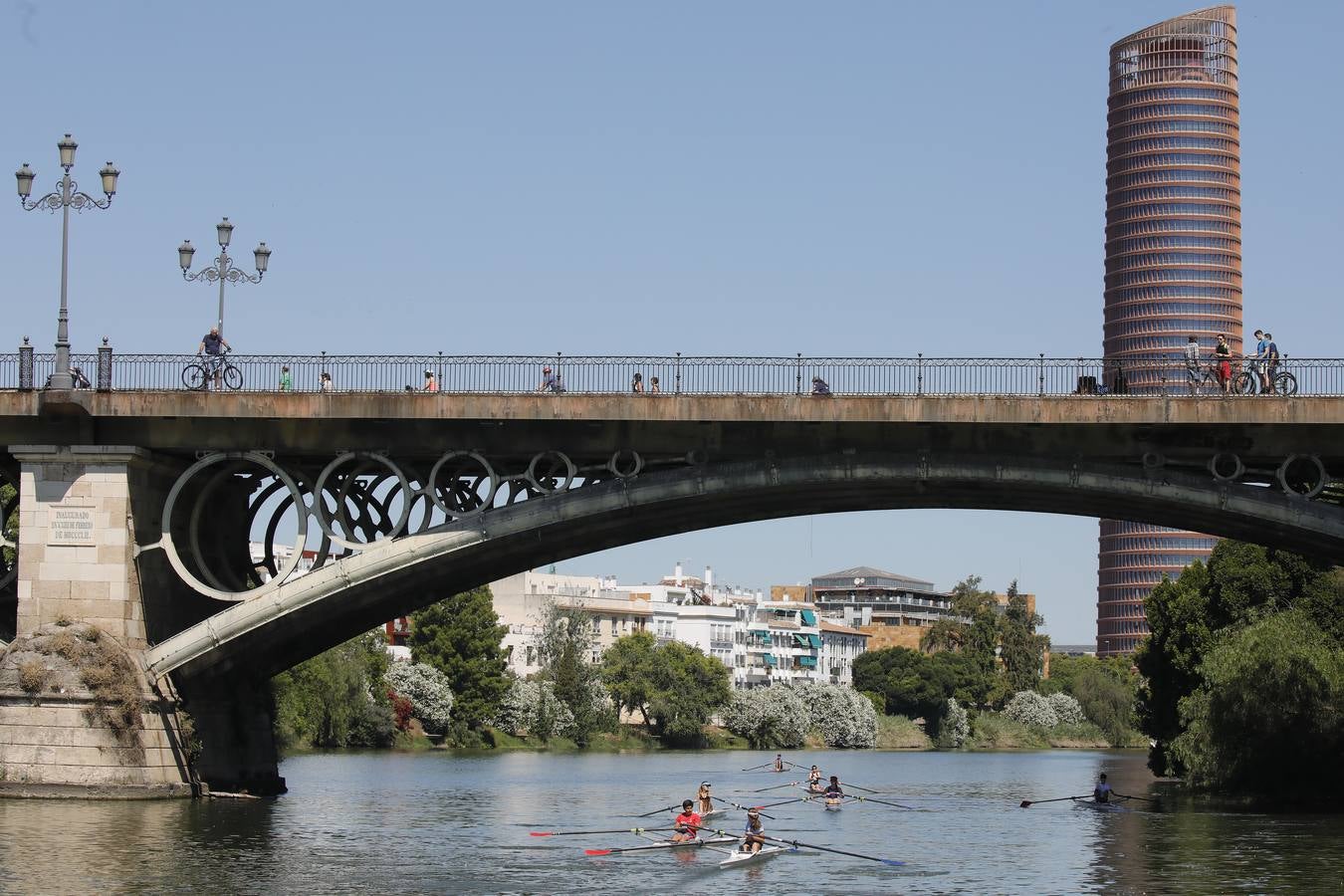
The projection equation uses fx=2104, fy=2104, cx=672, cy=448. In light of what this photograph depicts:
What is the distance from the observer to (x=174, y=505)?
4978 cm

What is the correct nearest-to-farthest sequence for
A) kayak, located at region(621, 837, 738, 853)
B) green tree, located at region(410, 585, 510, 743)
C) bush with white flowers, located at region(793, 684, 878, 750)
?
kayak, located at region(621, 837, 738, 853)
green tree, located at region(410, 585, 510, 743)
bush with white flowers, located at region(793, 684, 878, 750)

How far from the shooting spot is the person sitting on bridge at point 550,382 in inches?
1890

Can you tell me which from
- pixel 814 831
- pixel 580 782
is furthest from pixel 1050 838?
pixel 580 782

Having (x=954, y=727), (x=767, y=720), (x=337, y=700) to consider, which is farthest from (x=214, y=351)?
(x=954, y=727)

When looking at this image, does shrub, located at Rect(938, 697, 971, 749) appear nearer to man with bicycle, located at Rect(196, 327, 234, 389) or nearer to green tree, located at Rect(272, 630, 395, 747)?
green tree, located at Rect(272, 630, 395, 747)

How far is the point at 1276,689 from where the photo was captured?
175ft

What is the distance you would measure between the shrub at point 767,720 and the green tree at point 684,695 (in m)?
1.25

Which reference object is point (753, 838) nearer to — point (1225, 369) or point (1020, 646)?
point (1225, 369)

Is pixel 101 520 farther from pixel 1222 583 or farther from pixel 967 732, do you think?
pixel 967 732

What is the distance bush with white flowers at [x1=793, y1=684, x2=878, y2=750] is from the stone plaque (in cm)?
9941

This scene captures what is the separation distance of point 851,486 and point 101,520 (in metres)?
17.5

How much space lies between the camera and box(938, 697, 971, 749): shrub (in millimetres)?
162875

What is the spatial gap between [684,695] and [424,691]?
1013 inches

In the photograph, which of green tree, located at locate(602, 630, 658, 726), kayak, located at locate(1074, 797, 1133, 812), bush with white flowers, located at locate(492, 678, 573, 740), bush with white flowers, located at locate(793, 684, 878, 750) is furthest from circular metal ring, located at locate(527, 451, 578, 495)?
bush with white flowers, located at locate(793, 684, 878, 750)
